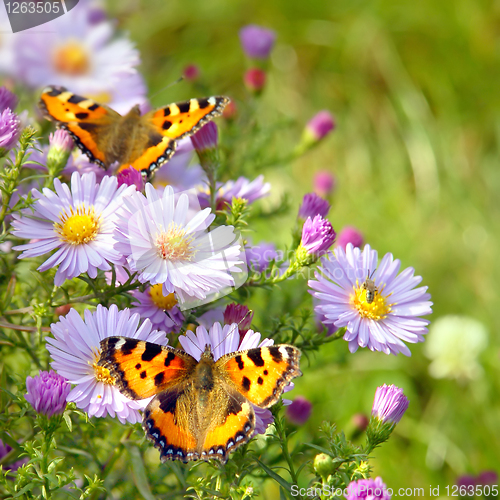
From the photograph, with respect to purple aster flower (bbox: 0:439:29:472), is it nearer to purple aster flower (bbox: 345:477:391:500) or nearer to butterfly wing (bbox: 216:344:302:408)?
butterfly wing (bbox: 216:344:302:408)

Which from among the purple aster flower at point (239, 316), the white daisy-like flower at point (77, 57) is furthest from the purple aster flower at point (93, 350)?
the white daisy-like flower at point (77, 57)

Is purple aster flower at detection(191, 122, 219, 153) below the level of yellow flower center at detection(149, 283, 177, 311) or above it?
above

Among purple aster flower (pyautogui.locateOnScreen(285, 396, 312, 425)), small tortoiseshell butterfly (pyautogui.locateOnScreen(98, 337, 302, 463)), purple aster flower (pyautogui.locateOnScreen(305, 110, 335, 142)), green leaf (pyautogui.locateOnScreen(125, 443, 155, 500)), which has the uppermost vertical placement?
small tortoiseshell butterfly (pyautogui.locateOnScreen(98, 337, 302, 463))

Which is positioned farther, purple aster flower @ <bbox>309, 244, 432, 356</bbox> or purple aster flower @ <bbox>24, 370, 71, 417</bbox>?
purple aster flower @ <bbox>309, 244, 432, 356</bbox>

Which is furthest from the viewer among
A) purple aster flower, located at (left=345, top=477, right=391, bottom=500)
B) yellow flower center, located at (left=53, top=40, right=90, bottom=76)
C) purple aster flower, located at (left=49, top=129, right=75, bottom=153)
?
yellow flower center, located at (left=53, top=40, right=90, bottom=76)

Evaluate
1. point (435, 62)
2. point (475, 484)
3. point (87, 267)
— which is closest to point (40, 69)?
point (87, 267)

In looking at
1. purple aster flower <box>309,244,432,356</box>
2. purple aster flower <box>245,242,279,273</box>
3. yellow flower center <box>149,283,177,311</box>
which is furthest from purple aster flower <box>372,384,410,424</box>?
yellow flower center <box>149,283,177,311</box>

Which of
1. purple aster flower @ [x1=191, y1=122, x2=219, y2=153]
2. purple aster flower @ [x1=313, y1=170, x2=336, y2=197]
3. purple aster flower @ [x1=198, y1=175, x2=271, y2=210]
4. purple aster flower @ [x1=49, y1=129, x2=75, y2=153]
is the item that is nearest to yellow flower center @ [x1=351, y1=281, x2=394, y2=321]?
purple aster flower @ [x1=198, y1=175, x2=271, y2=210]

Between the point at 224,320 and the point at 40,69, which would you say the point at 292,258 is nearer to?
the point at 224,320

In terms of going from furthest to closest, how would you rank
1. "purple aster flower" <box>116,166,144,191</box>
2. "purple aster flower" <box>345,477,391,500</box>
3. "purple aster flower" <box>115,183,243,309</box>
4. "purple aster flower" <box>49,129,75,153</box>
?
"purple aster flower" <box>49,129,75,153</box> < "purple aster flower" <box>116,166,144,191</box> < "purple aster flower" <box>115,183,243,309</box> < "purple aster flower" <box>345,477,391,500</box>
